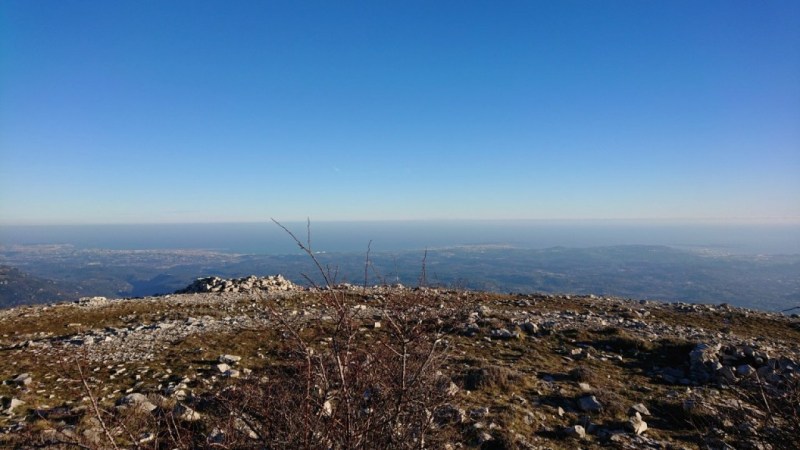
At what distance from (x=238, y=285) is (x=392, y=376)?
79.9 ft

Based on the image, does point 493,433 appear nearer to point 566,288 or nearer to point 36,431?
point 36,431

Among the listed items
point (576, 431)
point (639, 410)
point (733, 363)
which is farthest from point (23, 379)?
point (733, 363)

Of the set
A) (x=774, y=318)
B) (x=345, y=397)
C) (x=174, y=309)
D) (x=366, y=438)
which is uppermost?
(x=345, y=397)

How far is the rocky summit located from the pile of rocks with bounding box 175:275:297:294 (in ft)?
12.5

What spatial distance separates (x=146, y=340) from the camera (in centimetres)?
1432

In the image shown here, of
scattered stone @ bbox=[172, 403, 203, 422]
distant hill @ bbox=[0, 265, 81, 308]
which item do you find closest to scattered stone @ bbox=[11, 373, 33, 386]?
scattered stone @ bbox=[172, 403, 203, 422]

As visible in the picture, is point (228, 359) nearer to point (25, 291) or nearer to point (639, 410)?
point (639, 410)

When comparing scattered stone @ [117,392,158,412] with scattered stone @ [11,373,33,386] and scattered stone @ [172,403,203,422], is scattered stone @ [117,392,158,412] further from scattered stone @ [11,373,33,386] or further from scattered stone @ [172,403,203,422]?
scattered stone @ [11,373,33,386]

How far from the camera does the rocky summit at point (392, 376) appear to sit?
507 centimetres

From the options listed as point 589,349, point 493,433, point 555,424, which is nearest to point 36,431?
point 493,433

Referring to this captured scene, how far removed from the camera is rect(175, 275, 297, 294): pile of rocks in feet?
85.3

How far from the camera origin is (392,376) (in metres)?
5.05

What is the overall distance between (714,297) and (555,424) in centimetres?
18258

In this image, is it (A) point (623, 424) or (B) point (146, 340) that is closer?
(A) point (623, 424)
